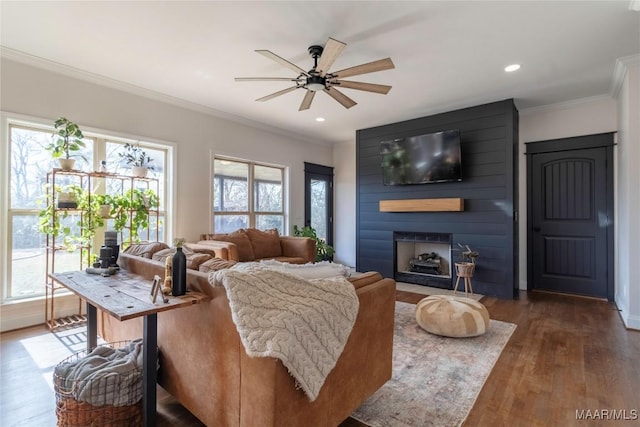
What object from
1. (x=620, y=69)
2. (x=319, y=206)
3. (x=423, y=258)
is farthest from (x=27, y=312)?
(x=620, y=69)

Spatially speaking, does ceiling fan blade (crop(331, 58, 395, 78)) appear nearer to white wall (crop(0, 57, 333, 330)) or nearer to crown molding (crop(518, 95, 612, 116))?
white wall (crop(0, 57, 333, 330))

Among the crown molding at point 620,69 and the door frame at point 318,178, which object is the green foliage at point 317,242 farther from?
the crown molding at point 620,69

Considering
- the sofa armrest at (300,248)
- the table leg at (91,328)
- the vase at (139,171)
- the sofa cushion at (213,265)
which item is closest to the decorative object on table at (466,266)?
the sofa armrest at (300,248)

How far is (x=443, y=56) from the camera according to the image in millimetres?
3137

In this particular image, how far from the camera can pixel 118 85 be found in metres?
3.76

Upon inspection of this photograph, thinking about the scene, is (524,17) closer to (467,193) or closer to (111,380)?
(467,193)

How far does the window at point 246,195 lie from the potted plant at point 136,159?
1.04 meters

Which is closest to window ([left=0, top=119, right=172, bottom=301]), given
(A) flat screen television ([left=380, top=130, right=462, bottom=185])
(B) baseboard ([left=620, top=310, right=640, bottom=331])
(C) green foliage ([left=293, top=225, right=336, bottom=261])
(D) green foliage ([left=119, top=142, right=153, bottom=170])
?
(D) green foliage ([left=119, top=142, right=153, bottom=170])

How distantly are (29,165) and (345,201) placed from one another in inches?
202

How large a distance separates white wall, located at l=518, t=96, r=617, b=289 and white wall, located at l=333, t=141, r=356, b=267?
10.1 ft

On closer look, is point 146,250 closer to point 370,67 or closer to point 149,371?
point 149,371

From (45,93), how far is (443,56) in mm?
4146

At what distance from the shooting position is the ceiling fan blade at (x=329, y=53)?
2.29m

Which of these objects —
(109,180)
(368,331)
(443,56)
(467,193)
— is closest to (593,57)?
(443,56)
